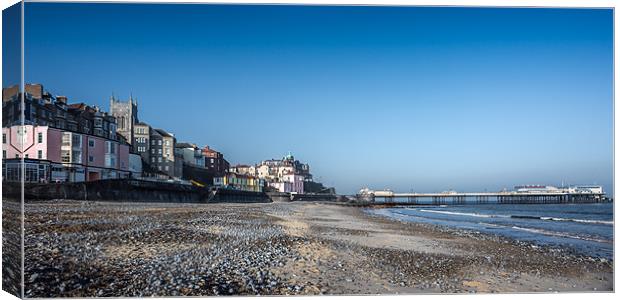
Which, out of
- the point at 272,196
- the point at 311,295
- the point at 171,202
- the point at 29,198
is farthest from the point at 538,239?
the point at 272,196

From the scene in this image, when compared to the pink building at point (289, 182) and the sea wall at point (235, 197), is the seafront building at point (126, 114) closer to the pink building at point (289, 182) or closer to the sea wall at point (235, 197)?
the pink building at point (289, 182)

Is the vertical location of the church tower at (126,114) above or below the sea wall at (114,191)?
above

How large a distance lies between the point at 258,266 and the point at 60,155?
4454 mm

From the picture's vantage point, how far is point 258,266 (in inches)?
220

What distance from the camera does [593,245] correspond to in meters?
9.28

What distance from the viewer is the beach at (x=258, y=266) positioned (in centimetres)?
493

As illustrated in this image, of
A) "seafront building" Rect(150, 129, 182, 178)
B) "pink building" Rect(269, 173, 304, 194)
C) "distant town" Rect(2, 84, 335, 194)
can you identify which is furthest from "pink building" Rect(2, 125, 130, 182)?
"pink building" Rect(269, 173, 304, 194)

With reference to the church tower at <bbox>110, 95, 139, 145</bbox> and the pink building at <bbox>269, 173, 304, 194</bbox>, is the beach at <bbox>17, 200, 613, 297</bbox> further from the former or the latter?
the pink building at <bbox>269, 173, 304, 194</bbox>

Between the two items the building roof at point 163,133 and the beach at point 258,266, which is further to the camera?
the building roof at point 163,133

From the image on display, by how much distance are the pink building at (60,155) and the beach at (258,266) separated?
858mm

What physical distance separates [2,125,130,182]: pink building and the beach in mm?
858

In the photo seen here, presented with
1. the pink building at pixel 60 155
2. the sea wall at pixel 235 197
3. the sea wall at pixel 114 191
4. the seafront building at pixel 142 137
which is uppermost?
the seafront building at pixel 142 137

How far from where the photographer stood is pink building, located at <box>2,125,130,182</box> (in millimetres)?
5184

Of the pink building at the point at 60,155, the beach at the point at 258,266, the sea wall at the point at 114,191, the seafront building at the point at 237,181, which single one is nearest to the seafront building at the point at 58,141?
the pink building at the point at 60,155
